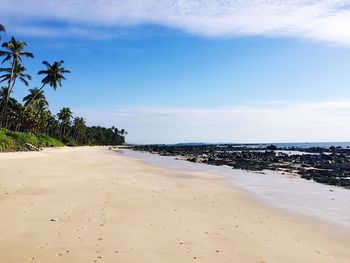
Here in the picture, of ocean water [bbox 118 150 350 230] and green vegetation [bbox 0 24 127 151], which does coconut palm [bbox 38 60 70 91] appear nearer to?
green vegetation [bbox 0 24 127 151]

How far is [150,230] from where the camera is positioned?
33.1ft

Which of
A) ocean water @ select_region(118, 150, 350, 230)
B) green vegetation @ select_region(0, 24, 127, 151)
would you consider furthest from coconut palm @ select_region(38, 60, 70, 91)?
ocean water @ select_region(118, 150, 350, 230)

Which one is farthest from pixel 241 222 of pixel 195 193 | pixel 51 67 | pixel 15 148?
pixel 51 67

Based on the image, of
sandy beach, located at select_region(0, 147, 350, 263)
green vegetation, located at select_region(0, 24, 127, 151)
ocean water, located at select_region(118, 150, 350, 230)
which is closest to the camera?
sandy beach, located at select_region(0, 147, 350, 263)

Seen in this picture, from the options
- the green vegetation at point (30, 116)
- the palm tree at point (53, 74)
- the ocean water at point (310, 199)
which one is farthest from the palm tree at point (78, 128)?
the ocean water at point (310, 199)

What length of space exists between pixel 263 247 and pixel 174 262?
100 inches

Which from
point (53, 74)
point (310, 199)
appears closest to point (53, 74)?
point (53, 74)

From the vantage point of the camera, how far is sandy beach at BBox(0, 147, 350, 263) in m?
8.03

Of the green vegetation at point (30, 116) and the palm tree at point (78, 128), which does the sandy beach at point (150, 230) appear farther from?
Result: the palm tree at point (78, 128)

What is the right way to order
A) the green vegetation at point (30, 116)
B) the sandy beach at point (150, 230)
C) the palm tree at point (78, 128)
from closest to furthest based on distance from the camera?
the sandy beach at point (150, 230) < the green vegetation at point (30, 116) < the palm tree at point (78, 128)

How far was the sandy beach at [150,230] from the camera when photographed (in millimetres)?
8031

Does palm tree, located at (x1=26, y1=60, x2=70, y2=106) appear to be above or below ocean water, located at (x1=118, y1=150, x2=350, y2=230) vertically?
above

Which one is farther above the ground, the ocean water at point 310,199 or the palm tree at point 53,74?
the palm tree at point 53,74

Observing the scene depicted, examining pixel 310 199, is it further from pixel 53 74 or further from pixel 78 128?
pixel 78 128
